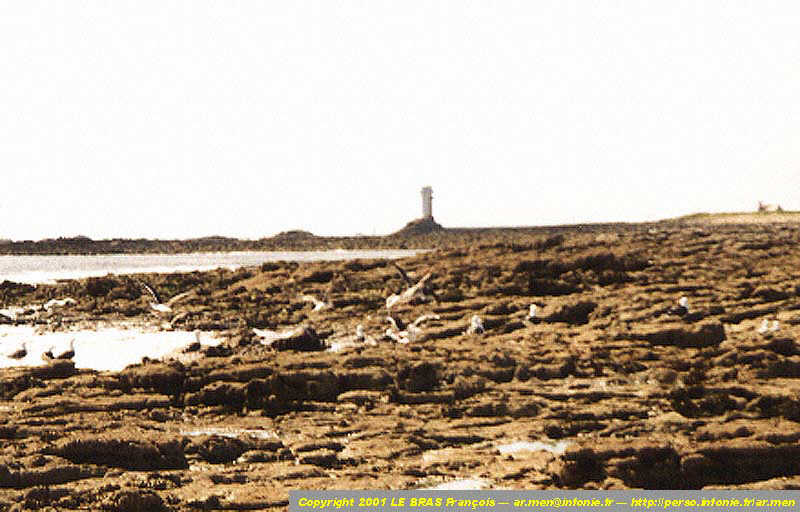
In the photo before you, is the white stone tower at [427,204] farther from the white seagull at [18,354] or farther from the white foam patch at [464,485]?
the white foam patch at [464,485]

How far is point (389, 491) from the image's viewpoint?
10883 millimetres

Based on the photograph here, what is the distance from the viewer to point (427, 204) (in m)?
133

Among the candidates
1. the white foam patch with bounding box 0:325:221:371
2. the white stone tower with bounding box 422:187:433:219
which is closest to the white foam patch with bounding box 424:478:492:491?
the white foam patch with bounding box 0:325:221:371

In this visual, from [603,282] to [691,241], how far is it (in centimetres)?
1609

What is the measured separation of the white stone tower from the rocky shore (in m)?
100

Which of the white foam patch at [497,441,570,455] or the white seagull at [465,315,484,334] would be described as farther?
the white seagull at [465,315,484,334]

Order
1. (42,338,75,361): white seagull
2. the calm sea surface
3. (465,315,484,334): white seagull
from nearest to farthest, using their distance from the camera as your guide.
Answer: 1. (42,338,75,361): white seagull
2. (465,315,484,334): white seagull
3. the calm sea surface

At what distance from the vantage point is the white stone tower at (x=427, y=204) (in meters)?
132

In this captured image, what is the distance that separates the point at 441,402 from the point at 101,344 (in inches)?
625

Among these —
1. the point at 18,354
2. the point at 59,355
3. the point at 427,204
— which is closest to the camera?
the point at 59,355

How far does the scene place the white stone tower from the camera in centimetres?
13225

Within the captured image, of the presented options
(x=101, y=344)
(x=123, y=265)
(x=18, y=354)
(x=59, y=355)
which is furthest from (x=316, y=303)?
(x=123, y=265)

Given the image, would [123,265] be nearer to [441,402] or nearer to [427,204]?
[427,204]

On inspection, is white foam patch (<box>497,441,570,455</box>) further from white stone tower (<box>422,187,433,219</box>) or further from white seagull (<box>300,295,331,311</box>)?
white stone tower (<box>422,187,433,219</box>)
